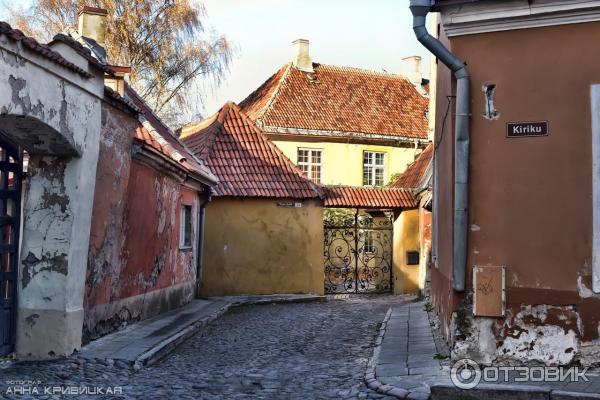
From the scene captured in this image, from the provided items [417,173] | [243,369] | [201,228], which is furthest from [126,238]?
[417,173]

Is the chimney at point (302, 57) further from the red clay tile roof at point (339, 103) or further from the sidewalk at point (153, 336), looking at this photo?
the sidewalk at point (153, 336)

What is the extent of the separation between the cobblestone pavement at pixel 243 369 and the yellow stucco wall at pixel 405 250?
772 centimetres

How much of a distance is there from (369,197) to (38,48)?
46.6 ft

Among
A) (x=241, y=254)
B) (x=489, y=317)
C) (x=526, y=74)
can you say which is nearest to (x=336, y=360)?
(x=489, y=317)

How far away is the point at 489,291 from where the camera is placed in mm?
7586

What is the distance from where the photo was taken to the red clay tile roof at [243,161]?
1850cm

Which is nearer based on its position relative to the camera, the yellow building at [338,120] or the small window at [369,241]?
the small window at [369,241]

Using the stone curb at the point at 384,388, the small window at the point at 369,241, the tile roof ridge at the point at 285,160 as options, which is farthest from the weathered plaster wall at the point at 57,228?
the small window at the point at 369,241

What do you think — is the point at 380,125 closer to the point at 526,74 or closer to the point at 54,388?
the point at 526,74

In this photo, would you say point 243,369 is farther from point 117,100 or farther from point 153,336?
point 117,100

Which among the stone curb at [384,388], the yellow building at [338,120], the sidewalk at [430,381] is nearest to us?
the sidewalk at [430,381]

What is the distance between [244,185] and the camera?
1847cm

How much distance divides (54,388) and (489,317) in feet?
15.4

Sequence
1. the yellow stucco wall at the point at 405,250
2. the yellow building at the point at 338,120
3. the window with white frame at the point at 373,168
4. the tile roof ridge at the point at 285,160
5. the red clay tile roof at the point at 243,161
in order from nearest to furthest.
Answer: the red clay tile roof at the point at 243,161 → the tile roof ridge at the point at 285,160 → the yellow stucco wall at the point at 405,250 → the yellow building at the point at 338,120 → the window with white frame at the point at 373,168
